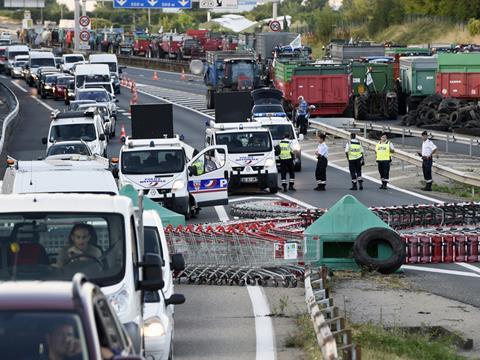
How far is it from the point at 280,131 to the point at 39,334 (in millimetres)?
33035

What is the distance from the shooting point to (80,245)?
10727mm

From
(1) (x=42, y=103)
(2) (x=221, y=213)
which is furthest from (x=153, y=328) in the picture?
(1) (x=42, y=103)

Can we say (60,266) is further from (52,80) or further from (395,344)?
(52,80)

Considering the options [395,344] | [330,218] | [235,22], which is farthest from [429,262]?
[235,22]

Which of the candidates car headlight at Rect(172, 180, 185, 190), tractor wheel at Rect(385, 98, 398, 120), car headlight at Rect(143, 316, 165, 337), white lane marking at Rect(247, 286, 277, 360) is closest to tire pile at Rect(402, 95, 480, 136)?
tractor wheel at Rect(385, 98, 398, 120)

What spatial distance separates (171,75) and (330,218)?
263 ft

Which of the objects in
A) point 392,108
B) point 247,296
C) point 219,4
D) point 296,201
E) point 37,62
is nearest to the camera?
point 247,296

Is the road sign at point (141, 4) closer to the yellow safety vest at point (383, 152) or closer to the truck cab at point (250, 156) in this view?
the truck cab at point (250, 156)

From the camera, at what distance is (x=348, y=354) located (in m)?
12.2

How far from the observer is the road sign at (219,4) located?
89.1 meters

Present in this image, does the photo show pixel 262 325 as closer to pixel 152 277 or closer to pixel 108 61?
pixel 152 277

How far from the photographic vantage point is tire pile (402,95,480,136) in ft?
158

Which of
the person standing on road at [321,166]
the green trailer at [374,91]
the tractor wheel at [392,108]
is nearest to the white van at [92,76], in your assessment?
the green trailer at [374,91]

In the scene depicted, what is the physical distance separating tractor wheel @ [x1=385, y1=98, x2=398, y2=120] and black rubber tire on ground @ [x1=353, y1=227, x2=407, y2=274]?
117 feet
